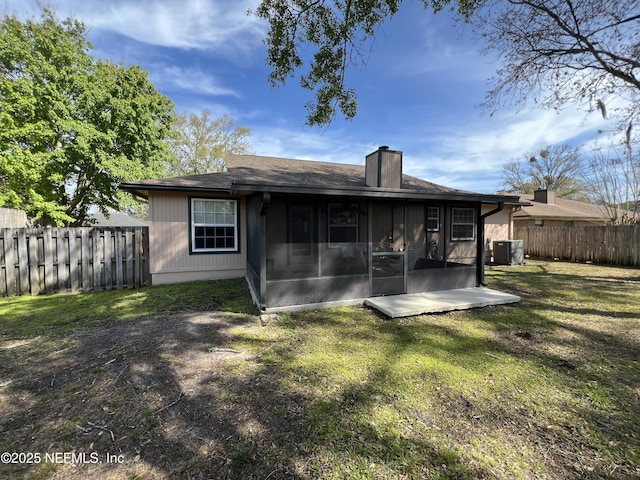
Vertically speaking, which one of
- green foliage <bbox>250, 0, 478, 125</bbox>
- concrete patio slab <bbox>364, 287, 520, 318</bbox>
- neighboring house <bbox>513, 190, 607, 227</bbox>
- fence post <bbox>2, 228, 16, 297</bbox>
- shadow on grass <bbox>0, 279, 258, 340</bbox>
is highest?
green foliage <bbox>250, 0, 478, 125</bbox>

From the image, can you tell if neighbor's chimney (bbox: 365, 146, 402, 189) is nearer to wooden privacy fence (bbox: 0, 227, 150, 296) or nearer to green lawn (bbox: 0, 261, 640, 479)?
green lawn (bbox: 0, 261, 640, 479)

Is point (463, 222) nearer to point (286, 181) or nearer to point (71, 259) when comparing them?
point (286, 181)

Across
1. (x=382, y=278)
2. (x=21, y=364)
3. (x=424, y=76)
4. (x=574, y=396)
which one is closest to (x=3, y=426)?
(x=21, y=364)

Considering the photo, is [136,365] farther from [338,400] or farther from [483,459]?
[483,459]

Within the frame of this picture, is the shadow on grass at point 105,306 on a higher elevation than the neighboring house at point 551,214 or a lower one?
lower

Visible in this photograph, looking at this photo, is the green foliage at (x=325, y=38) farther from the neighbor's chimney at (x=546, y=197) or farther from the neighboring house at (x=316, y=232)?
the neighbor's chimney at (x=546, y=197)

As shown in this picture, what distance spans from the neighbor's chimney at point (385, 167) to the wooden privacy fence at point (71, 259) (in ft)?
20.4

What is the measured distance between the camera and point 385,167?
6.96 meters

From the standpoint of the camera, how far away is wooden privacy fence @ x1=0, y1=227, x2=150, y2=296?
250 inches

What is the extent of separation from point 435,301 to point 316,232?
280cm

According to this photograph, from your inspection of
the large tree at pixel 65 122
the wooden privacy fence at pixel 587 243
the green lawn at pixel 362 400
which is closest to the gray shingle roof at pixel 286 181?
the green lawn at pixel 362 400

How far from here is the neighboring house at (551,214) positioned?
53.5 feet

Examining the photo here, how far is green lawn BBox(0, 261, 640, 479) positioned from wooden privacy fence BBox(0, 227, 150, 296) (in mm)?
2088

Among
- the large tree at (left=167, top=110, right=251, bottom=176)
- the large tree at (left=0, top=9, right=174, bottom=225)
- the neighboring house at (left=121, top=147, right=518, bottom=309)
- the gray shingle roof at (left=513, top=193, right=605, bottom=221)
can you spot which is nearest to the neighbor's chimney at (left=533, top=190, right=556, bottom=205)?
the gray shingle roof at (left=513, top=193, right=605, bottom=221)
